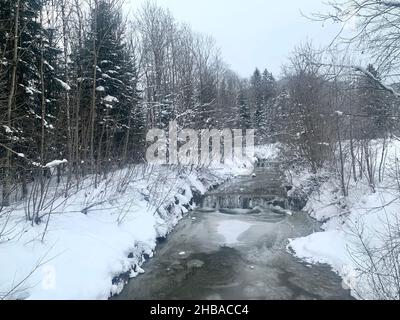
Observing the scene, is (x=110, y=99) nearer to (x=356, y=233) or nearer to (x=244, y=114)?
(x=356, y=233)

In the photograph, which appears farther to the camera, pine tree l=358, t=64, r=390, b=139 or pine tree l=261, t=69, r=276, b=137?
pine tree l=261, t=69, r=276, b=137

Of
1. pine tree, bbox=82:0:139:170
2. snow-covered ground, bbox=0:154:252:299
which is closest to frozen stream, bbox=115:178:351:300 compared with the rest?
snow-covered ground, bbox=0:154:252:299

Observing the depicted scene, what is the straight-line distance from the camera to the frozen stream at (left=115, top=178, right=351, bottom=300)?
26.7ft

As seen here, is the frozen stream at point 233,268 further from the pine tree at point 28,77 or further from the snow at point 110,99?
the snow at point 110,99

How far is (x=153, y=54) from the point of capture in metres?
27.7

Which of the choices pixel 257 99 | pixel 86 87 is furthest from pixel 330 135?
pixel 257 99

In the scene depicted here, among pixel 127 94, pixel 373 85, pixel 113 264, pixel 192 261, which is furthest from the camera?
pixel 127 94

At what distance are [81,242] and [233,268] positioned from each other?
4.01 m

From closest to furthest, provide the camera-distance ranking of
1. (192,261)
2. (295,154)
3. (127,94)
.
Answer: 1. (192,261)
2. (127,94)
3. (295,154)

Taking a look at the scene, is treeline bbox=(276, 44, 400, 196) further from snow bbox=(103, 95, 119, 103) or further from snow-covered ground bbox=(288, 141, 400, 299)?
snow bbox=(103, 95, 119, 103)

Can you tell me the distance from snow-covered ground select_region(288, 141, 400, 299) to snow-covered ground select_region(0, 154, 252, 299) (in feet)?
16.3
